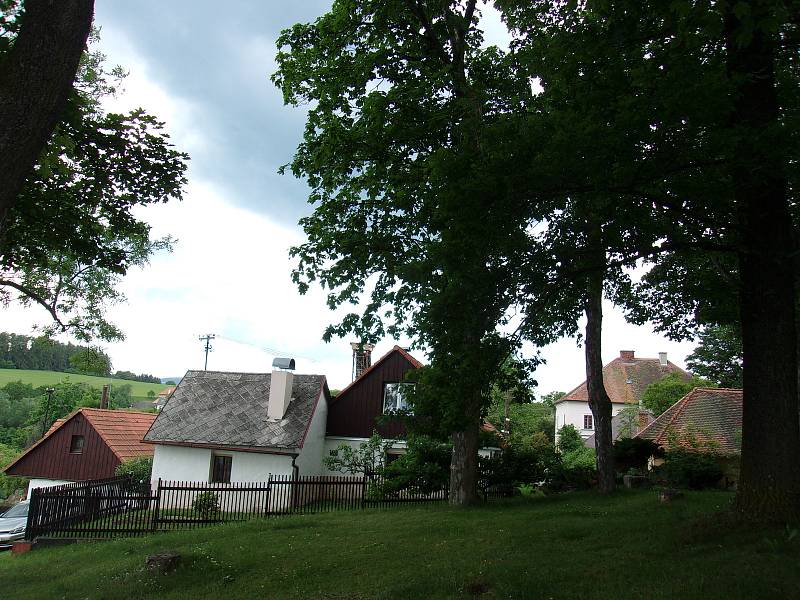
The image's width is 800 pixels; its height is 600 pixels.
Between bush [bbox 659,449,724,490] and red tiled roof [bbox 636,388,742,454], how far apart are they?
3.66 meters

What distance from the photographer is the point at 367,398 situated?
2675 centimetres

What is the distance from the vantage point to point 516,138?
26.1ft

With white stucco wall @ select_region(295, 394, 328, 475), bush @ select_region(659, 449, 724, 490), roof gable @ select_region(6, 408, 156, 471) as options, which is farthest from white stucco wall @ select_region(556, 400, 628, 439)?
roof gable @ select_region(6, 408, 156, 471)

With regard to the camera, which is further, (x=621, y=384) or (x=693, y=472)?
(x=621, y=384)

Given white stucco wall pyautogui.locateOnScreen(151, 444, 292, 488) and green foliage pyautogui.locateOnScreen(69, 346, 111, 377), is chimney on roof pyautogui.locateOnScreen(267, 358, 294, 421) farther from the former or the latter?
green foliage pyautogui.locateOnScreen(69, 346, 111, 377)

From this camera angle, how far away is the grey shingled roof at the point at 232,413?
23.5 m

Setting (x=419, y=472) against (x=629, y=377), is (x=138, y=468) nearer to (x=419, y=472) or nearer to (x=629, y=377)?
(x=419, y=472)

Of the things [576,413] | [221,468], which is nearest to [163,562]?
[221,468]

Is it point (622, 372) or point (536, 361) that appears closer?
point (536, 361)

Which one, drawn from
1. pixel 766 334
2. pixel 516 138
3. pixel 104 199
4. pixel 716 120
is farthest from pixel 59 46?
pixel 766 334

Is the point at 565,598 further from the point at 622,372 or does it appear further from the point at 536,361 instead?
the point at 622,372

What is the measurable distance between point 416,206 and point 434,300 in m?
4.90

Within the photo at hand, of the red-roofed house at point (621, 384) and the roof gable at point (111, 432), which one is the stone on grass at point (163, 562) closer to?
the roof gable at point (111, 432)

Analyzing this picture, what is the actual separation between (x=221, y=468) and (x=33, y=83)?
21.0 meters
